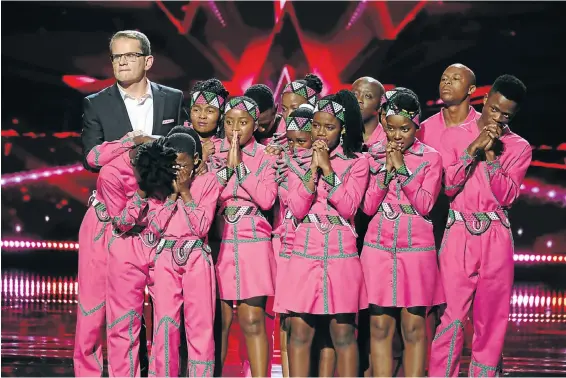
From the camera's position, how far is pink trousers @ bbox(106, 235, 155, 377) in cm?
566

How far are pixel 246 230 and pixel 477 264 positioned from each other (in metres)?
1.17

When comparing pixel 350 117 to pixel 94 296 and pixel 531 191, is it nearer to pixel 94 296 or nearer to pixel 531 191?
pixel 94 296

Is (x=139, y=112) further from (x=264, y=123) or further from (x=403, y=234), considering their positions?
(x=403, y=234)

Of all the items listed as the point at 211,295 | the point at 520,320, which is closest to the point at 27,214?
the point at 520,320

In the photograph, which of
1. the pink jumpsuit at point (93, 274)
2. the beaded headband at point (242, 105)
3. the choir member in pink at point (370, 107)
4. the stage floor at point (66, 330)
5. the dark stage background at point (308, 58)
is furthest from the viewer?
the dark stage background at point (308, 58)

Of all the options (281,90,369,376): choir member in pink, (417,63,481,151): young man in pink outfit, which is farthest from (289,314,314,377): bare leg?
(417,63,481,151): young man in pink outfit

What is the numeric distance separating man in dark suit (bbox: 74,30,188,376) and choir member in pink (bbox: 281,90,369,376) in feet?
3.19

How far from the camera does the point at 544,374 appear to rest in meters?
6.65

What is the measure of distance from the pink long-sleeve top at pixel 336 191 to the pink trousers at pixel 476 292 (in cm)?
66

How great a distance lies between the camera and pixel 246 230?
5703mm

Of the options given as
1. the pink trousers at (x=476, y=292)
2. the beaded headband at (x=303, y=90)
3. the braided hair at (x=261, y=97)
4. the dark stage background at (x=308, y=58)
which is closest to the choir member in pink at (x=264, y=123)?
the braided hair at (x=261, y=97)

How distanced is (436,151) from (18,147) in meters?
5.21

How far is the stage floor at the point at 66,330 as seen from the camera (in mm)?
6742

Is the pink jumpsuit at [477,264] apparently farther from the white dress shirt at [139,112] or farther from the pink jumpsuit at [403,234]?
the white dress shirt at [139,112]
